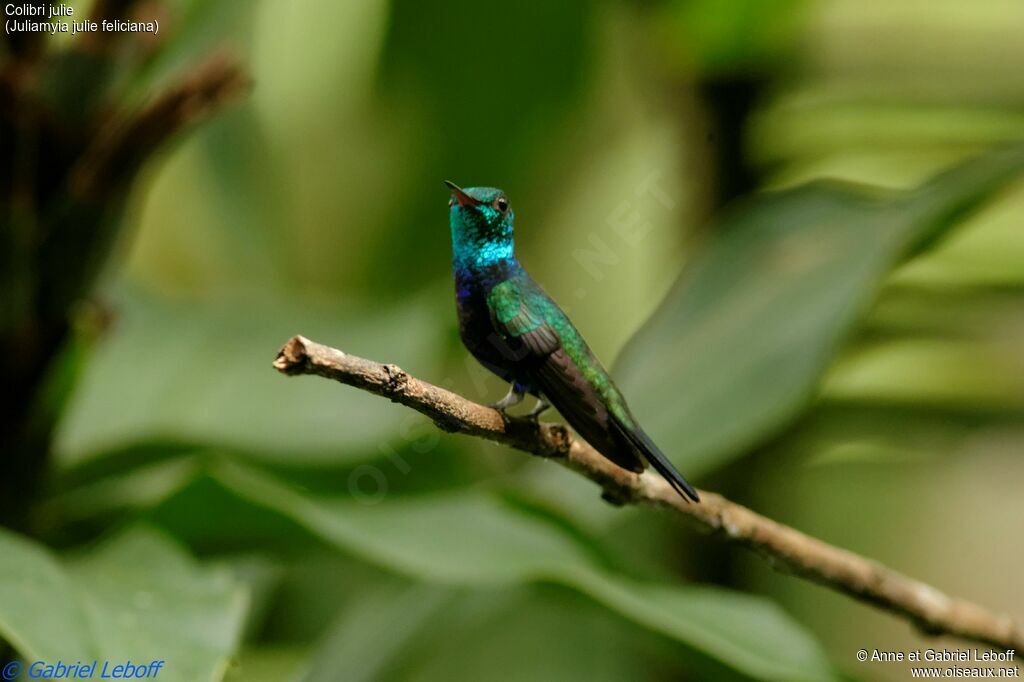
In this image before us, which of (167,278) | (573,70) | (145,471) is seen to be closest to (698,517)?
(145,471)

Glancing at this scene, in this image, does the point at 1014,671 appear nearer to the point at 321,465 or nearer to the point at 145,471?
the point at 321,465

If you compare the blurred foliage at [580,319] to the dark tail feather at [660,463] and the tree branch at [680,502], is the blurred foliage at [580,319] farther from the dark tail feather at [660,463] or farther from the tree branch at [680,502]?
the dark tail feather at [660,463]

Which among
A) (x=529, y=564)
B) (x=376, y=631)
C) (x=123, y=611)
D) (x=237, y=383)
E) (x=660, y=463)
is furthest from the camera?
(x=237, y=383)

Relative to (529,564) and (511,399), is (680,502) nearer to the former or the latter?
(511,399)

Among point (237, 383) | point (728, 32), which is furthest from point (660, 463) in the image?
point (728, 32)

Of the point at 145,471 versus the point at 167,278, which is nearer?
the point at 145,471

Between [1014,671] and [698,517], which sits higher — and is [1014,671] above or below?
below
